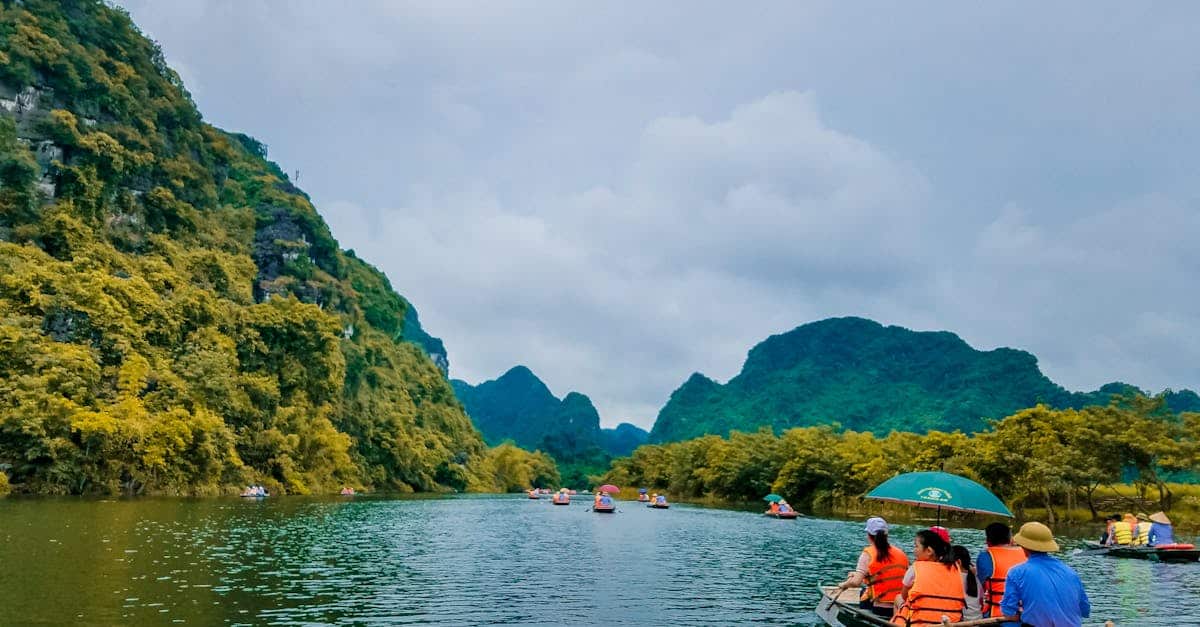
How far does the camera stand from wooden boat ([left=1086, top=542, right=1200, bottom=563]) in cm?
2677

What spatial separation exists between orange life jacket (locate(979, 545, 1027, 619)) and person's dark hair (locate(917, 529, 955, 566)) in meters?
0.70

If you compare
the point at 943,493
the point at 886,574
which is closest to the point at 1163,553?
the point at 886,574

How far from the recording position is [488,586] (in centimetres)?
1922

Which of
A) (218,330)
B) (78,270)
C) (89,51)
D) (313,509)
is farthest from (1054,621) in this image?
(89,51)

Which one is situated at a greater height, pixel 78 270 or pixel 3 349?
pixel 78 270

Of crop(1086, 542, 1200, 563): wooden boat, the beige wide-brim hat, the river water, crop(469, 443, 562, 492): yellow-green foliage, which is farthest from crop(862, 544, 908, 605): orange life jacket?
crop(469, 443, 562, 492): yellow-green foliage

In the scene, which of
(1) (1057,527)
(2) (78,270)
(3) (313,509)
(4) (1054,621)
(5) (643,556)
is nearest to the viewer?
(4) (1054,621)

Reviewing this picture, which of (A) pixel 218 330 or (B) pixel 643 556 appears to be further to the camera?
(A) pixel 218 330

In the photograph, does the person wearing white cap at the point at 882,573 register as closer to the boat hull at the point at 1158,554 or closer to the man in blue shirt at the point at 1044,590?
the man in blue shirt at the point at 1044,590

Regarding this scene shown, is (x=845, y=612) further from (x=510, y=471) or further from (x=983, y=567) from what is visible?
(x=510, y=471)

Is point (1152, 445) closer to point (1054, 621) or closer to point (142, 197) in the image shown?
point (1054, 621)

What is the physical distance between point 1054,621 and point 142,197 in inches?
3387

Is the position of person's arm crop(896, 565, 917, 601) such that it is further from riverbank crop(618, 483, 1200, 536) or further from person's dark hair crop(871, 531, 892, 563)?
riverbank crop(618, 483, 1200, 536)

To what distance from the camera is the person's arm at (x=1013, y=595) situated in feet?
28.6
